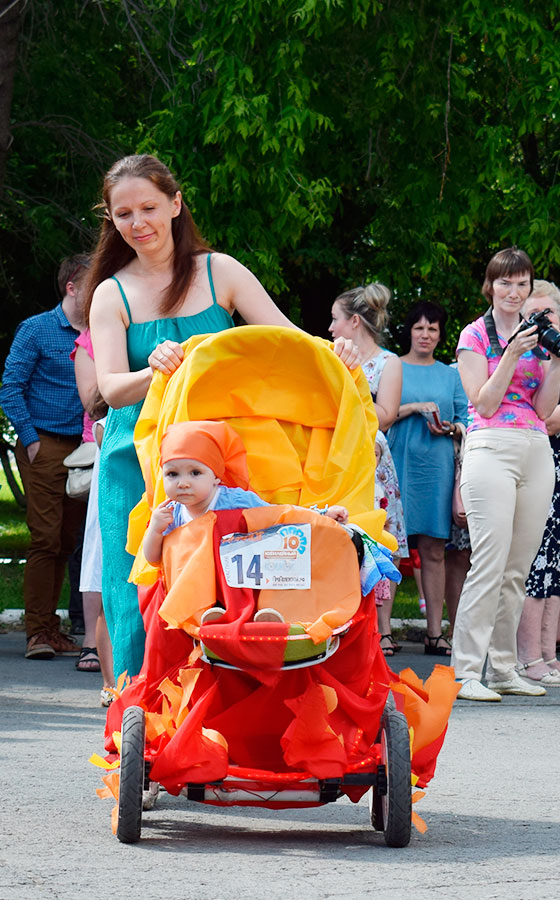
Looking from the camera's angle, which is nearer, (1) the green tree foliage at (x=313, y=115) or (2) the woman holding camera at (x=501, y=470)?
(2) the woman holding camera at (x=501, y=470)

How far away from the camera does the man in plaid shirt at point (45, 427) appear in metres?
9.37

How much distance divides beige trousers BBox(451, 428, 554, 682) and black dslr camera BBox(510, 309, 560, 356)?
469 mm

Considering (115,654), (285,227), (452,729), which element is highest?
(285,227)

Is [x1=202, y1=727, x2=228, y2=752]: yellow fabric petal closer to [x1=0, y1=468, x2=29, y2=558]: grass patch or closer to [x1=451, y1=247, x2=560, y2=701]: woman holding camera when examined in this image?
[x1=451, y1=247, x2=560, y2=701]: woman holding camera

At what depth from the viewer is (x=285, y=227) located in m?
12.7

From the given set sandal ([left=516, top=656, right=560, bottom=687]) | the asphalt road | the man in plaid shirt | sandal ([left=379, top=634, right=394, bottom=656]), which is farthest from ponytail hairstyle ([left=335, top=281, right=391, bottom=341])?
the asphalt road

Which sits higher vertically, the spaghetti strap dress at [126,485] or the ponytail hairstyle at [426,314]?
the ponytail hairstyle at [426,314]

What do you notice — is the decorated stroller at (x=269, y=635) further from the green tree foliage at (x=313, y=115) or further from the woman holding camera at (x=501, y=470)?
the green tree foliage at (x=313, y=115)

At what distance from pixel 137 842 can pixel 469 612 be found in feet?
12.1

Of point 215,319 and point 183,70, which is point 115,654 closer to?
point 215,319

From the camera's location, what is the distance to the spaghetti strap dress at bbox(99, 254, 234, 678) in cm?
501

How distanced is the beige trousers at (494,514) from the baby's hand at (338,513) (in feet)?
11.1

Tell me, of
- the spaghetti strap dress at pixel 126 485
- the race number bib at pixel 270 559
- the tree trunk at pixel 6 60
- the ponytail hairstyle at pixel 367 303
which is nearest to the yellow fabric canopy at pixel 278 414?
the spaghetti strap dress at pixel 126 485

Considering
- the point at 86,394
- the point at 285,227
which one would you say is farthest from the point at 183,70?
the point at 86,394
